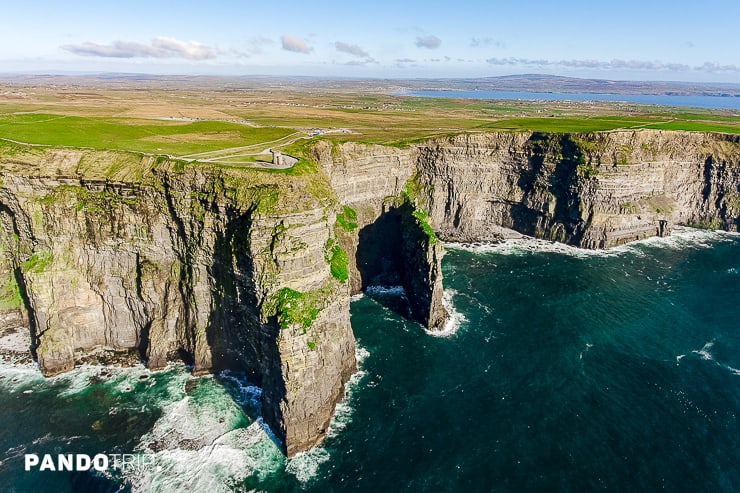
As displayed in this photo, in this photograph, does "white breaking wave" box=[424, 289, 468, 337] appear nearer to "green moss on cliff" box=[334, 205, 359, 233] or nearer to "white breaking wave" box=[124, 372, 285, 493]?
"green moss on cliff" box=[334, 205, 359, 233]

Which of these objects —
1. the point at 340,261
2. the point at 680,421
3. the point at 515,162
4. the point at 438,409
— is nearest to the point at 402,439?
the point at 438,409

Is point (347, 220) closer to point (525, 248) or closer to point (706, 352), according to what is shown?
point (525, 248)

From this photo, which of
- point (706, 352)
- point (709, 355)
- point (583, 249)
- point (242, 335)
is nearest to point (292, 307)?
point (242, 335)

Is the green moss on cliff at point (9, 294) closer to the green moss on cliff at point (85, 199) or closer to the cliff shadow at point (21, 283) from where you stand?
the cliff shadow at point (21, 283)

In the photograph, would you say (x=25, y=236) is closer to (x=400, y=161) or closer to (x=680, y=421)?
(x=400, y=161)

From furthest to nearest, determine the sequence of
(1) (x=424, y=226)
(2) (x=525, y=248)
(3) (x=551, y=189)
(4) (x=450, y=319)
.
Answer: (3) (x=551, y=189)
(2) (x=525, y=248)
(1) (x=424, y=226)
(4) (x=450, y=319)

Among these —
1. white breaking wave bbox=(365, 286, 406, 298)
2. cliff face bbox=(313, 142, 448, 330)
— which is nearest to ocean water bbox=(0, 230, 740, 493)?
white breaking wave bbox=(365, 286, 406, 298)

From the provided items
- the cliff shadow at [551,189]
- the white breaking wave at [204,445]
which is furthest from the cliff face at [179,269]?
the cliff shadow at [551,189]
